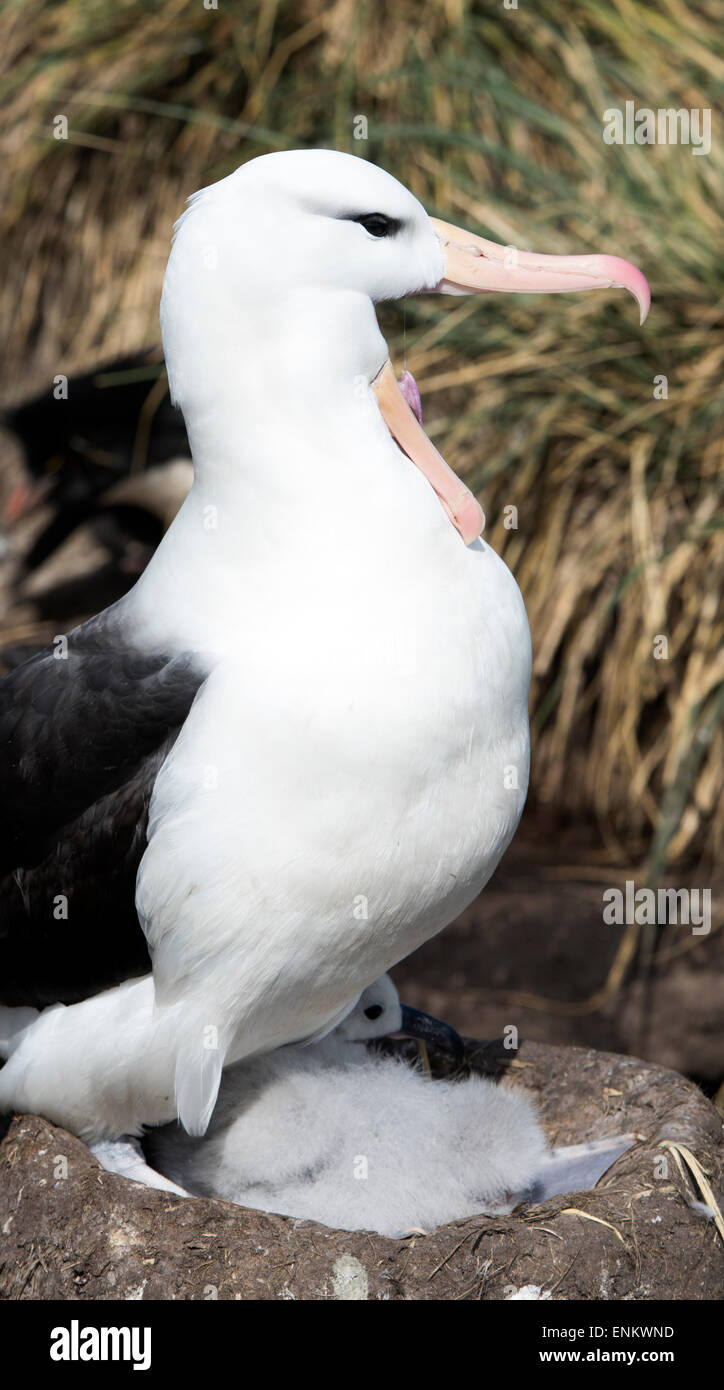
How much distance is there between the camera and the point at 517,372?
5012 millimetres

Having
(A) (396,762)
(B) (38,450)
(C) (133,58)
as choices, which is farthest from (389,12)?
(A) (396,762)

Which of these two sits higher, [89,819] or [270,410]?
[270,410]

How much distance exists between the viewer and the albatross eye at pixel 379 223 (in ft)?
8.32

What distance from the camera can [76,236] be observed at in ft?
20.8

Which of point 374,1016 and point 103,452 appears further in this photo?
point 103,452

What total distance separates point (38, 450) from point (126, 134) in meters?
1.46

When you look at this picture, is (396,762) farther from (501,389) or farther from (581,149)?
(581,149)

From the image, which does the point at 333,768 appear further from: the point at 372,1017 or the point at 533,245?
the point at 533,245
